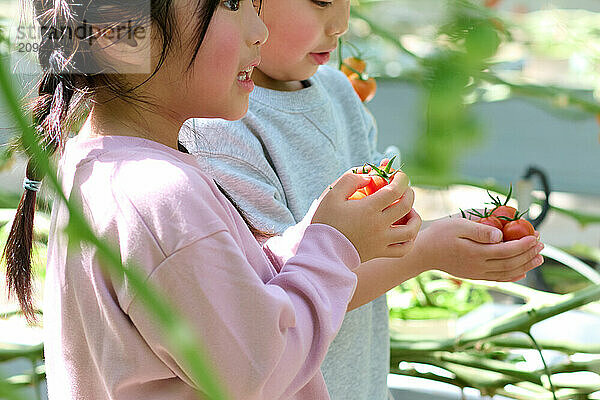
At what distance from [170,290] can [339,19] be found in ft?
0.91

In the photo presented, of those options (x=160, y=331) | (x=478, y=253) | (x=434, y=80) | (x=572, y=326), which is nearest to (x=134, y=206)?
(x=160, y=331)

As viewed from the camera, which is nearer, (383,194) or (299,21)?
(383,194)

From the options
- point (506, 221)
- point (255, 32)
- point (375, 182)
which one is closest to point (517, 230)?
point (506, 221)

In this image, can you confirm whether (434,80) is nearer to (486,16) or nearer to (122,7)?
(486,16)

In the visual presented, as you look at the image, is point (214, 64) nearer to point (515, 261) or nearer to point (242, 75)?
point (242, 75)

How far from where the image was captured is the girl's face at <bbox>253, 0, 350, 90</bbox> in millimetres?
461

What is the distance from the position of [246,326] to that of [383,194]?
11cm

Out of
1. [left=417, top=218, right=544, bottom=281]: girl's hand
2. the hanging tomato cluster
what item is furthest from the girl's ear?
the hanging tomato cluster

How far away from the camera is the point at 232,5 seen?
31cm

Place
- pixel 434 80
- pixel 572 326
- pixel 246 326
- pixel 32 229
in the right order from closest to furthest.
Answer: pixel 434 80, pixel 246 326, pixel 32 229, pixel 572 326

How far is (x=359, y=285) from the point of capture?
45 centimetres

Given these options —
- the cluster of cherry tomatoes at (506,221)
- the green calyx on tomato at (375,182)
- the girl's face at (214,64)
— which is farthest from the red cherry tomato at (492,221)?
the girl's face at (214,64)

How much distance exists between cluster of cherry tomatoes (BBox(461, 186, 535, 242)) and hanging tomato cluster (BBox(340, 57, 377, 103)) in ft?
0.67

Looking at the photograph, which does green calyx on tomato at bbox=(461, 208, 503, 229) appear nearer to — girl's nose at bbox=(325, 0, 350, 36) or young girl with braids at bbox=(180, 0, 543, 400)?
young girl with braids at bbox=(180, 0, 543, 400)
